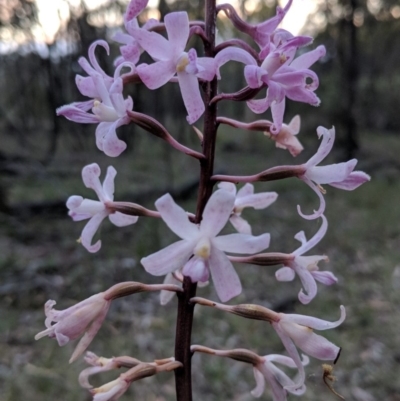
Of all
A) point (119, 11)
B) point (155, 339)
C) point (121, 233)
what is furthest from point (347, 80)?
point (155, 339)

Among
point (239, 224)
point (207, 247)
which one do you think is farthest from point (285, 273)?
point (207, 247)

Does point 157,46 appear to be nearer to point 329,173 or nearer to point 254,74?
point 254,74

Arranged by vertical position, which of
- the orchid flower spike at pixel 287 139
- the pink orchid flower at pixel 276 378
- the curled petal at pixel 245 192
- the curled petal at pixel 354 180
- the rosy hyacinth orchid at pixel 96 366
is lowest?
the rosy hyacinth orchid at pixel 96 366

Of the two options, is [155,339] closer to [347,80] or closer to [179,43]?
[179,43]

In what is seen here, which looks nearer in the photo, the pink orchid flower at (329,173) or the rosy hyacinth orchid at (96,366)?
the pink orchid flower at (329,173)

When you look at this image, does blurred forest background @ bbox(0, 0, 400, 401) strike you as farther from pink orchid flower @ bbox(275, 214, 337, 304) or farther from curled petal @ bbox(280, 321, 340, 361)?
curled petal @ bbox(280, 321, 340, 361)

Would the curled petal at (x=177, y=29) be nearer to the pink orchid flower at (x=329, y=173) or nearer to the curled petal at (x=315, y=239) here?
the pink orchid flower at (x=329, y=173)

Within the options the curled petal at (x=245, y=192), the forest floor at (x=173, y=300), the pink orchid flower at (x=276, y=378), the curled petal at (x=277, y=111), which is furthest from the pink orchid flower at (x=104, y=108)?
the forest floor at (x=173, y=300)

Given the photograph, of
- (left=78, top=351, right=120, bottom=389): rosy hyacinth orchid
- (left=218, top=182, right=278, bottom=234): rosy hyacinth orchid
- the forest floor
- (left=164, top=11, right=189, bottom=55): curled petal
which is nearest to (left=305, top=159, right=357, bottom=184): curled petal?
(left=218, top=182, right=278, bottom=234): rosy hyacinth orchid
